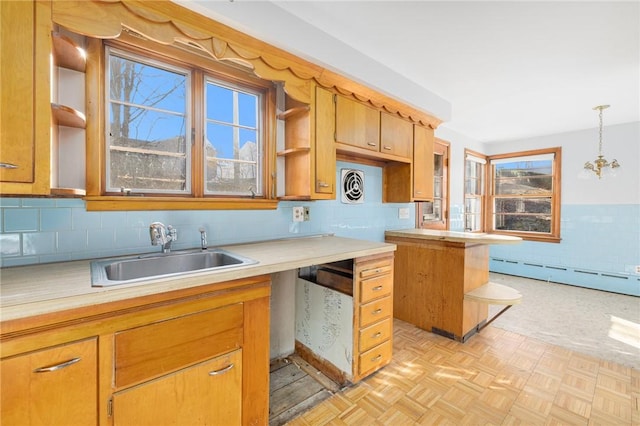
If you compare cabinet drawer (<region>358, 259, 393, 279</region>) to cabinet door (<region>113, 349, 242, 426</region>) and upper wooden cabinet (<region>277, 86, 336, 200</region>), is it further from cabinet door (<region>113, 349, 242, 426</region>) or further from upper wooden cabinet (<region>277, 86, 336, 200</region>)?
cabinet door (<region>113, 349, 242, 426</region>)

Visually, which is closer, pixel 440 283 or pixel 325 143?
pixel 325 143

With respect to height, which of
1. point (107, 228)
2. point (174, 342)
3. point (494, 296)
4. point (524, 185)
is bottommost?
point (494, 296)

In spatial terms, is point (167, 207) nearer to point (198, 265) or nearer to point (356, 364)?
point (198, 265)

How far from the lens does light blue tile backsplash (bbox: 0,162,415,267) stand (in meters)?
1.26

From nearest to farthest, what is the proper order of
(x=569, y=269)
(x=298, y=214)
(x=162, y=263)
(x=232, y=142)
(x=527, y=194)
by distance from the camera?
(x=162, y=263), (x=232, y=142), (x=298, y=214), (x=569, y=269), (x=527, y=194)

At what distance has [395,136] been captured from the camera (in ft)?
8.64

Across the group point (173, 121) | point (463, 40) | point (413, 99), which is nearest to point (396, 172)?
point (413, 99)

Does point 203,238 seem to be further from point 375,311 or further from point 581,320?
point 581,320

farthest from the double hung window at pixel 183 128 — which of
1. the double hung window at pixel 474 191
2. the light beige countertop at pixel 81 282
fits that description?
the double hung window at pixel 474 191

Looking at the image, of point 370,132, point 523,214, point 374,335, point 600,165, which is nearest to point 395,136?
point 370,132

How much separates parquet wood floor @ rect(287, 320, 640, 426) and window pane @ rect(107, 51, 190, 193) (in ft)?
5.52

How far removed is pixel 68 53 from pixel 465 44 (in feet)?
8.18

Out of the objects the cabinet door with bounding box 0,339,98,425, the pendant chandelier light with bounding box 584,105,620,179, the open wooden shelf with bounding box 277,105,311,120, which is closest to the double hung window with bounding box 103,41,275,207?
the open wooden shelf with bounding box 277,105,311,120

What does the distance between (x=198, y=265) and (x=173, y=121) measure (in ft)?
3.06
